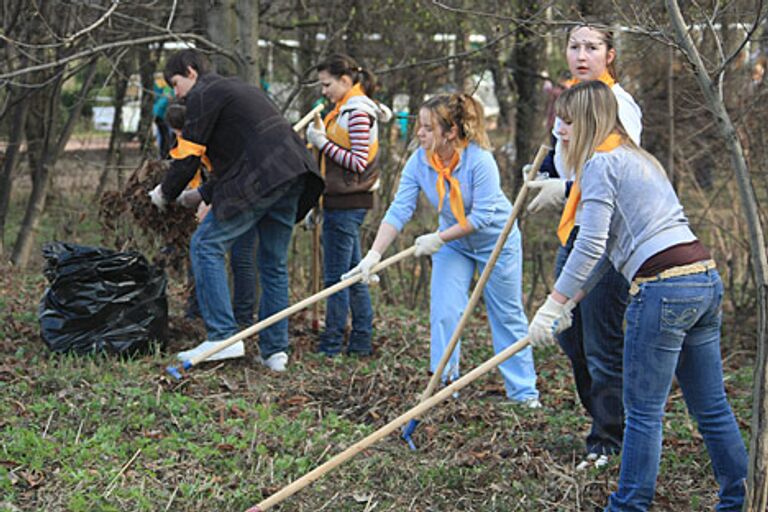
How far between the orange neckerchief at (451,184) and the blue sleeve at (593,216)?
5.25 feet

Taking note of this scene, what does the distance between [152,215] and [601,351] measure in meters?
3.26

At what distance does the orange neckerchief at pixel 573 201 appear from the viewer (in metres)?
3.84

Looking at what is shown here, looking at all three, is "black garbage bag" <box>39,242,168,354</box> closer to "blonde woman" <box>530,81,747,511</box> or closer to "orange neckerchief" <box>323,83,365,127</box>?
"orange neckerchief" <box>323,83,365,127</box>

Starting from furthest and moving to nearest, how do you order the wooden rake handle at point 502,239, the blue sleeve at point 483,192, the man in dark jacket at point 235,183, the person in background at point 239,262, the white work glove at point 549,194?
the person in background at point 239,262, the man in dark jacket at point 235,183, the blue sleeve at point 483,192, the white work glove at point 549,194, the wooden rake handle at point 502,239

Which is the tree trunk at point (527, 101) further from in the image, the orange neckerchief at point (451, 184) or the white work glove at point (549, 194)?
the white work glove at point (549, 194)

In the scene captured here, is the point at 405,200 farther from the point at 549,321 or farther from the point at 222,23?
the point at 222,23

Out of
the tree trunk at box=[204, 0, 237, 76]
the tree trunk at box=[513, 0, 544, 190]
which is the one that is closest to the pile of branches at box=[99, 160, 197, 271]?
the tree trunk at box=[204, 0, 237, 76]

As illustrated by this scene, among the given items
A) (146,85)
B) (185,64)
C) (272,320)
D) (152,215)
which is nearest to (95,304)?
(152,215)

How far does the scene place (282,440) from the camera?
4.85 m

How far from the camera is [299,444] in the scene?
4848 mm

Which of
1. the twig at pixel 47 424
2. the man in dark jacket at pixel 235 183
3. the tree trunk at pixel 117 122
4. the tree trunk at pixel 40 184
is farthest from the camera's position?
the tree trunk at pixel 117 122

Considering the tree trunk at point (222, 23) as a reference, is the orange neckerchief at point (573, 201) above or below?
below

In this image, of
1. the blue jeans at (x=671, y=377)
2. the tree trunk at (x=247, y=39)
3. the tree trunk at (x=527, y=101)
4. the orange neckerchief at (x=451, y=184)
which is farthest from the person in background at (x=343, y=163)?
the tree trunk at (x=527, y=101)

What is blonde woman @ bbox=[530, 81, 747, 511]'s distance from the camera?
12.1ft
